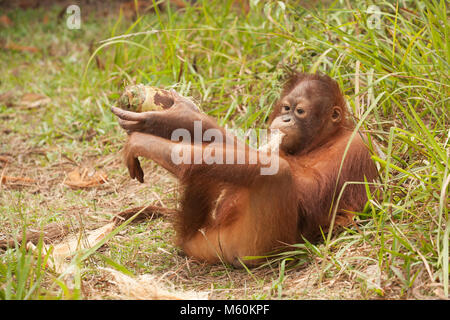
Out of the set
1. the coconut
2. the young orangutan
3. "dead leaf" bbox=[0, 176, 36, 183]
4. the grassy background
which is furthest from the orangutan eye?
"dead leaf" bbox=[0, 176, 36, 183]

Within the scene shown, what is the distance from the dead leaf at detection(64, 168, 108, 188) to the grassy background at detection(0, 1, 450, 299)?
0.23 feet

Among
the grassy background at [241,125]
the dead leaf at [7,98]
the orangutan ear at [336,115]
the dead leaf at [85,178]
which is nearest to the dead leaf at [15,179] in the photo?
the grassy background at [241,125]

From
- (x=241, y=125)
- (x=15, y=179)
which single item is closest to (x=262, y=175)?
(x=241, y=125)

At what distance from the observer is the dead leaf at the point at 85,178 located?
4344 millimetres

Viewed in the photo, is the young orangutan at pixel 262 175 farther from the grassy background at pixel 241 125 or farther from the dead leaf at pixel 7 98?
the dead leaf at pixel 7 98

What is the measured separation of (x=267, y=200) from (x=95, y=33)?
478 centimetres

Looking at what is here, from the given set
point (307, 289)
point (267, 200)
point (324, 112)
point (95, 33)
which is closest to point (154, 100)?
point (267, 200)

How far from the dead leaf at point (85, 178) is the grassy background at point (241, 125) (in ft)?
0.23

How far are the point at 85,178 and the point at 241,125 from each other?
128 cm

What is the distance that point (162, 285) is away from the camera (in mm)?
2779

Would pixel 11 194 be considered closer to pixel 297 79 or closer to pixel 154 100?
pixel 154 100

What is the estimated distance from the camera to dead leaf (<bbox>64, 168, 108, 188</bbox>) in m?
4.34

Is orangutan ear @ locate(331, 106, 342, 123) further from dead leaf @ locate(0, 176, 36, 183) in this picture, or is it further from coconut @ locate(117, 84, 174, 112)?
dead leaf @ locate(0, 176, 36, 183)

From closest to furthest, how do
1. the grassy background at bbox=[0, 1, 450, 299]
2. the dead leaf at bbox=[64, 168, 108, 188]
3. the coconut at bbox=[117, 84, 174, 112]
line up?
1. the grassy background at bbox=[0, 1, 450, 299]
2. the coconut at bbox=[117, 84, 174, 112]
3. the dead leaf at bbox=[64, 168, 108, 188]
